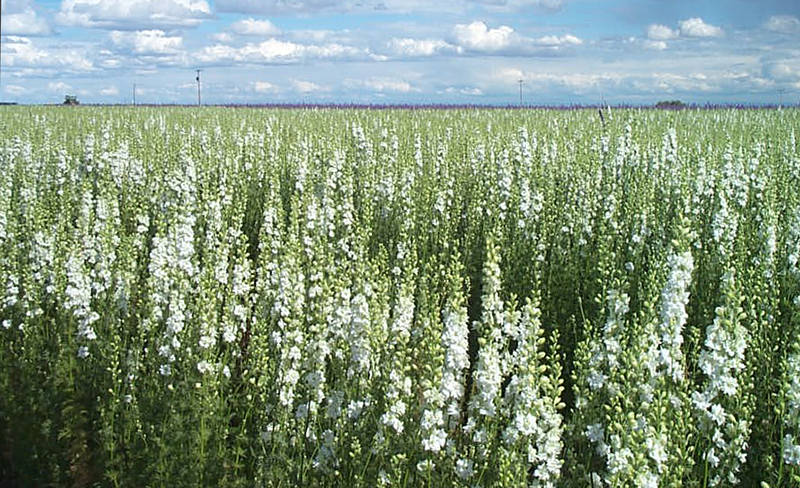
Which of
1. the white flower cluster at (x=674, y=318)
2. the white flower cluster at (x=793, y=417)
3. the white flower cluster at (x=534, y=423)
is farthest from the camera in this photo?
the white flower cluster at (x=674, y=318)

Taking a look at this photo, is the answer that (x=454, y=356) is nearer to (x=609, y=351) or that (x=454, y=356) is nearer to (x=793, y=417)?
(x=609, y=351)

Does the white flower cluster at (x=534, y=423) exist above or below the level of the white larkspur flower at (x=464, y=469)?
above

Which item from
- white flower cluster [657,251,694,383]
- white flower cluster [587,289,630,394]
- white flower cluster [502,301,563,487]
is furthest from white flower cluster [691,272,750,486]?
white flower cluster [502,301,563,487]

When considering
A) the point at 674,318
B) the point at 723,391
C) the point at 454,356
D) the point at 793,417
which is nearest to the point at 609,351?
the point at 674,318

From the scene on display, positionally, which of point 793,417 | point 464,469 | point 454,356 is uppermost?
point 454,356

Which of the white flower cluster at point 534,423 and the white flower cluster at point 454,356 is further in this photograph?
the white flower cluster at point 454,356

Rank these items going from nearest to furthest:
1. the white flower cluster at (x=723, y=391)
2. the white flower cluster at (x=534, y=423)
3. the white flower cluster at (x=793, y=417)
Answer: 1. the white flower cluster at (x=534, y=423)
2. the white flower cluster at (x=793, y=417)
3. the white flower cluster at (x=723, y=391)

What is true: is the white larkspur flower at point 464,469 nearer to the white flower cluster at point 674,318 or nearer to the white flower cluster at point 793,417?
the white flower cluster at point 674,318

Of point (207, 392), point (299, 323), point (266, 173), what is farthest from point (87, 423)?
point (266, 173)

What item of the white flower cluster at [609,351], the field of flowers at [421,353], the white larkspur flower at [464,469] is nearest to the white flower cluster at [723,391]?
the field of flowers at [421,353]

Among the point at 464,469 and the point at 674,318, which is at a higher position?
the point at 674,318

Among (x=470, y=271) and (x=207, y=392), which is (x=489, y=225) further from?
(x=207, y=392)

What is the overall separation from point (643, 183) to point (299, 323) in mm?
4787

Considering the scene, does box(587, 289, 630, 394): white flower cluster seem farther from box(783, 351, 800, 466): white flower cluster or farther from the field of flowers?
box(783, 351, 800, 466): white flower cluster
